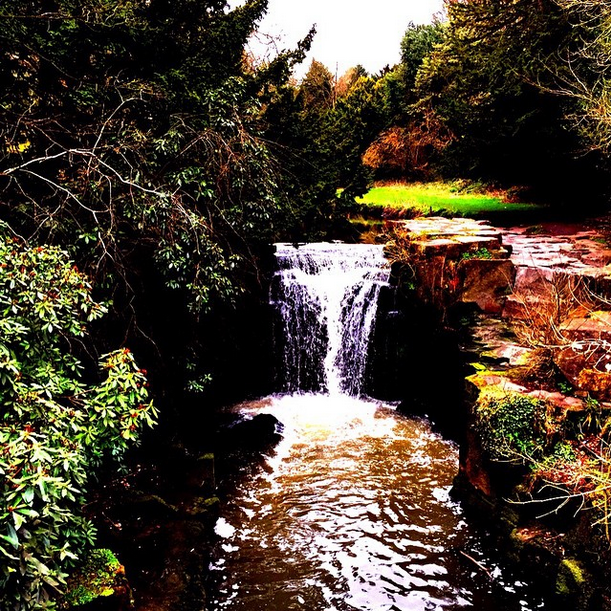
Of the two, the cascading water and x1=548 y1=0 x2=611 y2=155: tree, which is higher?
x1=548 y1=0 x2=611 y2=155: tree

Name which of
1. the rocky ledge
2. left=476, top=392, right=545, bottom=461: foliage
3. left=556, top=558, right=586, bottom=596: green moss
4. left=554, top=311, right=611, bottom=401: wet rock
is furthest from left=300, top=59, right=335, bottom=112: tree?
left=556, top=558, right=586, bottom=596: green moss

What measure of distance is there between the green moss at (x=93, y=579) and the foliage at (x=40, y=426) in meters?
0.17

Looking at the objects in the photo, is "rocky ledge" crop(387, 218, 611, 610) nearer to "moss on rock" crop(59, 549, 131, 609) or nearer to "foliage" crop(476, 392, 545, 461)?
"foliage" crop(476, 392, 545, 461)

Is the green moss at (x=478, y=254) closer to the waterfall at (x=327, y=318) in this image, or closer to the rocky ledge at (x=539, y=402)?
the rocky ledge at (x=539, y=402)

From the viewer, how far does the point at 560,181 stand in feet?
42.2

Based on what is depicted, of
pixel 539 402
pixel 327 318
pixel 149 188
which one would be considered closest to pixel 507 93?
pixel 327 318

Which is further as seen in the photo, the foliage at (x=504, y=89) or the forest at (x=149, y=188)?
the foliage at (x=504, y=89)

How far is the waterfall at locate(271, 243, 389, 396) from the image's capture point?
9.95 metres

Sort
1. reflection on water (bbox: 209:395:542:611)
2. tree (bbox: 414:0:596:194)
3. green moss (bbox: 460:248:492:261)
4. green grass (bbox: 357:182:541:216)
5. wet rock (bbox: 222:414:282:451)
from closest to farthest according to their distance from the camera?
reflection on water (bbox: 209:395:542:611)
wet rock (bbox: 222:414:282:451)
green moss (bbox: 460:248:492:261)
tree (bbox: 414:0:596:194)
green grass (bbox: 357:182:541:216)

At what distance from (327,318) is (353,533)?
5197 millimetres

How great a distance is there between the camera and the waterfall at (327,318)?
32.7 ft

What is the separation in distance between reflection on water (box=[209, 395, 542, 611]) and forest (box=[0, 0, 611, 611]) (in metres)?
1.74

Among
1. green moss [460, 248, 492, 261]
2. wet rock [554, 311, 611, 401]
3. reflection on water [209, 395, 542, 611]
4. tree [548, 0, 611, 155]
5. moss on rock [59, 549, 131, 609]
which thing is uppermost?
tree [548, 0, 611, 155]

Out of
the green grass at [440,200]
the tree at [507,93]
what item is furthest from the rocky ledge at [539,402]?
the green grass at [440,200]
